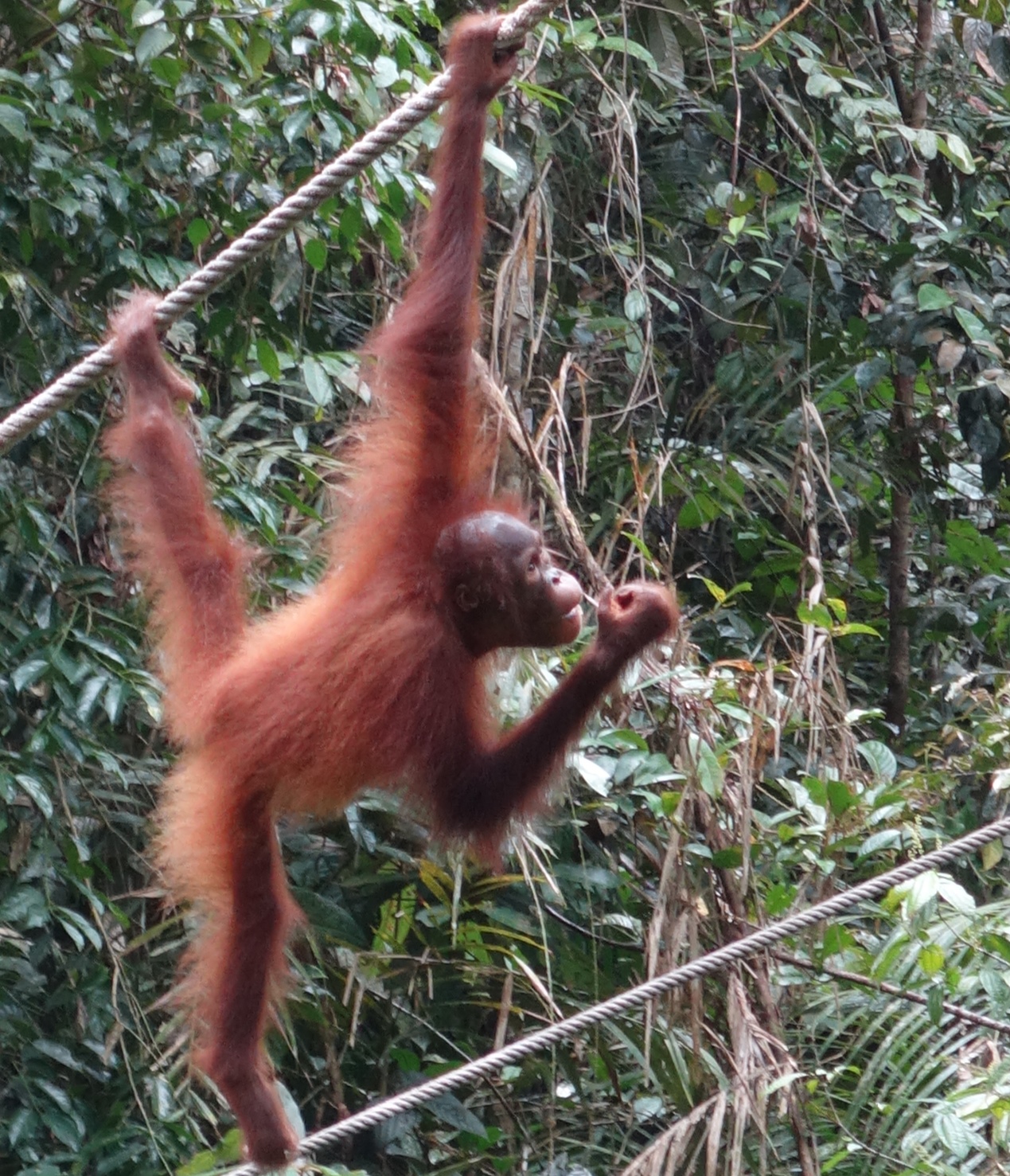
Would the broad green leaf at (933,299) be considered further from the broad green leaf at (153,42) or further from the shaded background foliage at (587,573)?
the broad green leaf at (153,42)

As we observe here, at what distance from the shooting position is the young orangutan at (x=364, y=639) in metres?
2.87

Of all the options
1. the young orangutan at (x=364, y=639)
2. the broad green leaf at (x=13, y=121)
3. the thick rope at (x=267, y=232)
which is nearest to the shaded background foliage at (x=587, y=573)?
the broad green leaf at (x=13, y=121)

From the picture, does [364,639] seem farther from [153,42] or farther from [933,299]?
[933,299]

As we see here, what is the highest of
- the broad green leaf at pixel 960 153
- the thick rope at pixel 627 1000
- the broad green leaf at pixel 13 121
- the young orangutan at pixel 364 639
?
the broad green leaf at pixel 960 153

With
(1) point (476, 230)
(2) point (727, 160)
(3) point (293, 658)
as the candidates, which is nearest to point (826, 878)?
(3) point (293, 658)

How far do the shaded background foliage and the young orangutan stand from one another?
24cm

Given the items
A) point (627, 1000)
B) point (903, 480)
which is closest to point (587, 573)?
point (627, 1000)

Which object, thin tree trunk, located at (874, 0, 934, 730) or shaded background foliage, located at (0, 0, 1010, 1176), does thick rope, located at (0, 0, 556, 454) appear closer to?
shaded background foliage, located at (0, 0, 1010, 1176)

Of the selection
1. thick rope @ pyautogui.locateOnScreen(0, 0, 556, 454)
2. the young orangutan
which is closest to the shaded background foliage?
the young orangutan

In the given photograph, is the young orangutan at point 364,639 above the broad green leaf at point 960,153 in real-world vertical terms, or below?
below

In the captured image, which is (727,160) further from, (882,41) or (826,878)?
(826,878)

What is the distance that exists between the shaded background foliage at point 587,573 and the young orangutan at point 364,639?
0.24m

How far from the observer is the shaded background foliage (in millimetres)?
3365

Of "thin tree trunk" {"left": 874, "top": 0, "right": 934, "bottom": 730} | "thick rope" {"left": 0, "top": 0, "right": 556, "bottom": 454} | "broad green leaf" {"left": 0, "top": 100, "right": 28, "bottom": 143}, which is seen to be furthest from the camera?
"thin tree trunk" {"left": 874, "top": 0, "right": 934, "bottom": 730}
